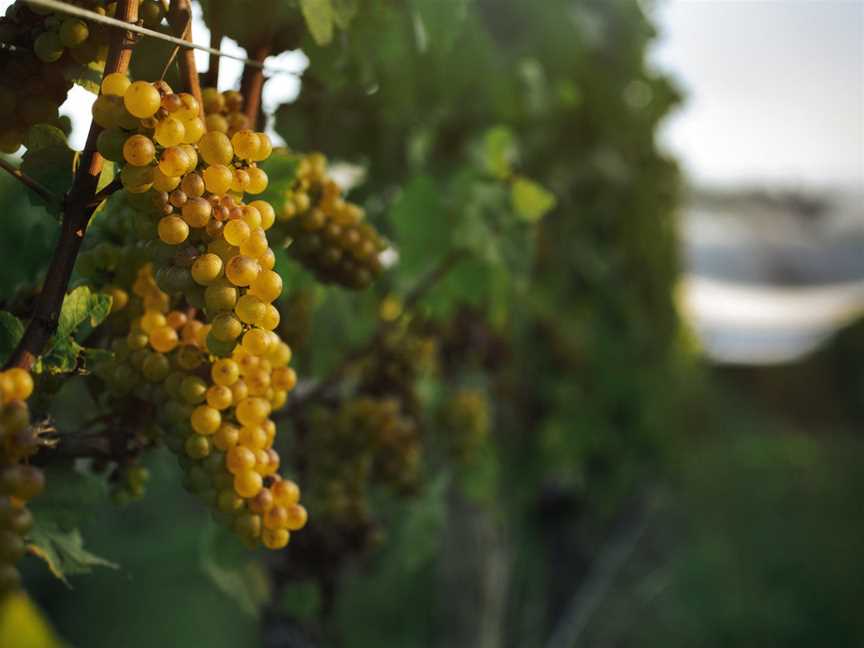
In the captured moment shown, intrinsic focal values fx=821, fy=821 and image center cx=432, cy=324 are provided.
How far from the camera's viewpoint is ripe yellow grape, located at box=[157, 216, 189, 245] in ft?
2.62

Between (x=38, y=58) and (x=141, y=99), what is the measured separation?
0.26m

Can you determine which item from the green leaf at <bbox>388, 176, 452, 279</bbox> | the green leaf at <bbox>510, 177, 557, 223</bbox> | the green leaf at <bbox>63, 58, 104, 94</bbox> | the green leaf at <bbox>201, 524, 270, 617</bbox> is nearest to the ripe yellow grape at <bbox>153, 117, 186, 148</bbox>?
the green leaf at <bbox>63, 58, 104, 94</bbox>

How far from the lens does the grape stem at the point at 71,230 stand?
0.81 m

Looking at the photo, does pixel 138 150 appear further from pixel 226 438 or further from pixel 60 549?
pixel 60 549

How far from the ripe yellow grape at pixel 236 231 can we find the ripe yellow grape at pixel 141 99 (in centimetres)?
13

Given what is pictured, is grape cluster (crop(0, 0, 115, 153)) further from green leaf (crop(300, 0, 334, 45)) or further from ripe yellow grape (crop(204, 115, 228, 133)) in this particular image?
green leaf (crop(300, 0, 334, 45))

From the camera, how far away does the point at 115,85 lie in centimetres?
79

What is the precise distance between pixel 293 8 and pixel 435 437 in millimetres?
2227

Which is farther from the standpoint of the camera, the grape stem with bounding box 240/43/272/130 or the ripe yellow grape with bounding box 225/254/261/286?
the grape stem with bounding box 240/43/272/130

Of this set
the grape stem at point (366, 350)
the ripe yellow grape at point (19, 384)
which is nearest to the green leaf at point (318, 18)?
the ripe yellow grape at point (19, 384)

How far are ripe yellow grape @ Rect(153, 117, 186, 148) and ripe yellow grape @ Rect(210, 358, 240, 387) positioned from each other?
0.78 ft

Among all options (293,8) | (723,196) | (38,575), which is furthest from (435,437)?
(723,196)

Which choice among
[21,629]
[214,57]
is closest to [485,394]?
[214,57]

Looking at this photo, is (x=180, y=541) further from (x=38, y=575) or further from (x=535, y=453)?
(x=535, y=453)
